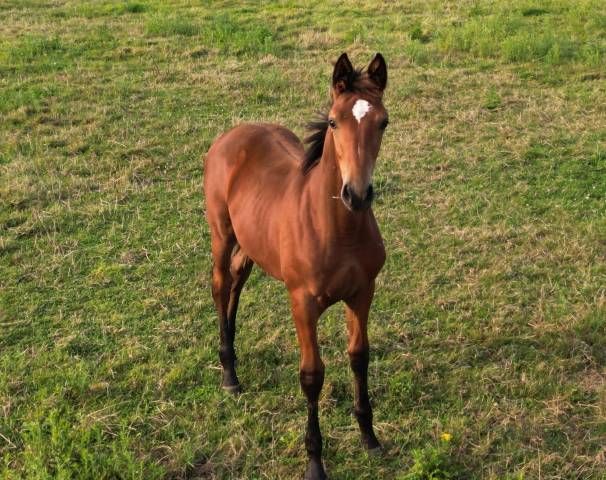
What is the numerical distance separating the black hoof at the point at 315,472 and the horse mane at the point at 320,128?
1.64 m

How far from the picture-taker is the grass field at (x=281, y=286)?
12.7 feet

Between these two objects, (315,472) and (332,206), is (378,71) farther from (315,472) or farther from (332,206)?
(315,472)

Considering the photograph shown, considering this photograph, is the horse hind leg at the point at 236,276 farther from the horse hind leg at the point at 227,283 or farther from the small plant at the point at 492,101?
the small plant at the point at 492,101

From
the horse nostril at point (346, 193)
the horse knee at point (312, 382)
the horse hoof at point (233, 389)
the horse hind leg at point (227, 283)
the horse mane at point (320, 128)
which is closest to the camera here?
the horse nostril at point (346, 193)

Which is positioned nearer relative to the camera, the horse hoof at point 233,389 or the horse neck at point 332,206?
the horse neck at point 332,206

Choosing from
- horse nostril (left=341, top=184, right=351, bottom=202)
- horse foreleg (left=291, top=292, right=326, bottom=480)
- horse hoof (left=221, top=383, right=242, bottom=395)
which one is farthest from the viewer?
horse hoof (left=221, top=383, right=242, bottom=395)

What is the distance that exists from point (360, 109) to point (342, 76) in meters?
0.26

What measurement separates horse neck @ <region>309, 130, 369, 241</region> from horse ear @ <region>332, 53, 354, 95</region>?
0.23 m

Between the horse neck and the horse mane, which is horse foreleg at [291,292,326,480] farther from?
the horse mane

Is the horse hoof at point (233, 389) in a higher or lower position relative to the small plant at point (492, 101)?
lower

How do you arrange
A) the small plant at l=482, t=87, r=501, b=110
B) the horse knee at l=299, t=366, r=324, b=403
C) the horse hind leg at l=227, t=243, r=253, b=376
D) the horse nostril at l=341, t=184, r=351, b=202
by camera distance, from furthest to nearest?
1. the small plant at l=482, t=87, r=501, b=110
2. the horse hind leg at l=227, t=243, r=253, b=376
3. the horse knee at l=299, t=366, r=324, b=403
4. the horse nostril at l=341, t=184, r=351, b=202

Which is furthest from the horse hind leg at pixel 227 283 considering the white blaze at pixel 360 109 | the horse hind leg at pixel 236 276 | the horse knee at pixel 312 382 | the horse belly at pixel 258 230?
the white blaze at pixel 360 109

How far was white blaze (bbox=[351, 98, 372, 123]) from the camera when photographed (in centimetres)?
302

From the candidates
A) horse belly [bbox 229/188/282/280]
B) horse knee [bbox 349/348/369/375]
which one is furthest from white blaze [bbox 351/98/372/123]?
horse knee [bbox 349/348/369/375]
